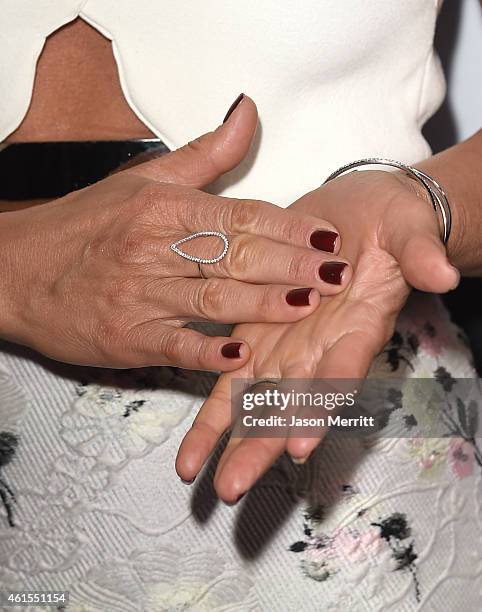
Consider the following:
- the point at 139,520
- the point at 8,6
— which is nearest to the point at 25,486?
the point at 139,520

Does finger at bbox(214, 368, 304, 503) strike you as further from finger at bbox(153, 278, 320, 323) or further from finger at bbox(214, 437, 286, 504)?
finger at bbox(153, 278, 320, 323)

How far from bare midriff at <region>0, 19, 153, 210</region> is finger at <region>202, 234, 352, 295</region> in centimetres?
21

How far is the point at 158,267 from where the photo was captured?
74 cm

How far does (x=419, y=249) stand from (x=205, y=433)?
0.22 m

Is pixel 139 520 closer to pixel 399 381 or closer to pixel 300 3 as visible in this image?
pixel 399 381

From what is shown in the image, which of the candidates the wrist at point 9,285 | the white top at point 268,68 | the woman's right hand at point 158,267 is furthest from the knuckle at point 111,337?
the white top at point 268,68

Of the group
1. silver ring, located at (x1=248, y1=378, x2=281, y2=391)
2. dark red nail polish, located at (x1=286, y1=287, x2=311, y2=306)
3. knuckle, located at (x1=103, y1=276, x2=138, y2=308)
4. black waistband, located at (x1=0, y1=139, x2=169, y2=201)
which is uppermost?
black waistband, located at (x1=0, y1=139, x2=169, y2=201)

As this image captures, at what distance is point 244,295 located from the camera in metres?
0.71

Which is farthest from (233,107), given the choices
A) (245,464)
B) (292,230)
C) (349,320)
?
(245,464)

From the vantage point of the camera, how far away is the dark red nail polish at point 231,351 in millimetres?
679

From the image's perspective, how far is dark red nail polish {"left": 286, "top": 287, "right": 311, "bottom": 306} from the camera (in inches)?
26.6

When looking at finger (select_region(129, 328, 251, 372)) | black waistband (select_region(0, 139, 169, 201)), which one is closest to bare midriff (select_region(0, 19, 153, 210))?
black waistband (select_region(0, 139, 169, 201))

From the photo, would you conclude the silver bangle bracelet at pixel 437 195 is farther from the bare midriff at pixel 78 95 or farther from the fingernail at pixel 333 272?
the bare midriff at pixel 78 95

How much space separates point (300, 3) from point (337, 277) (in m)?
0.29
